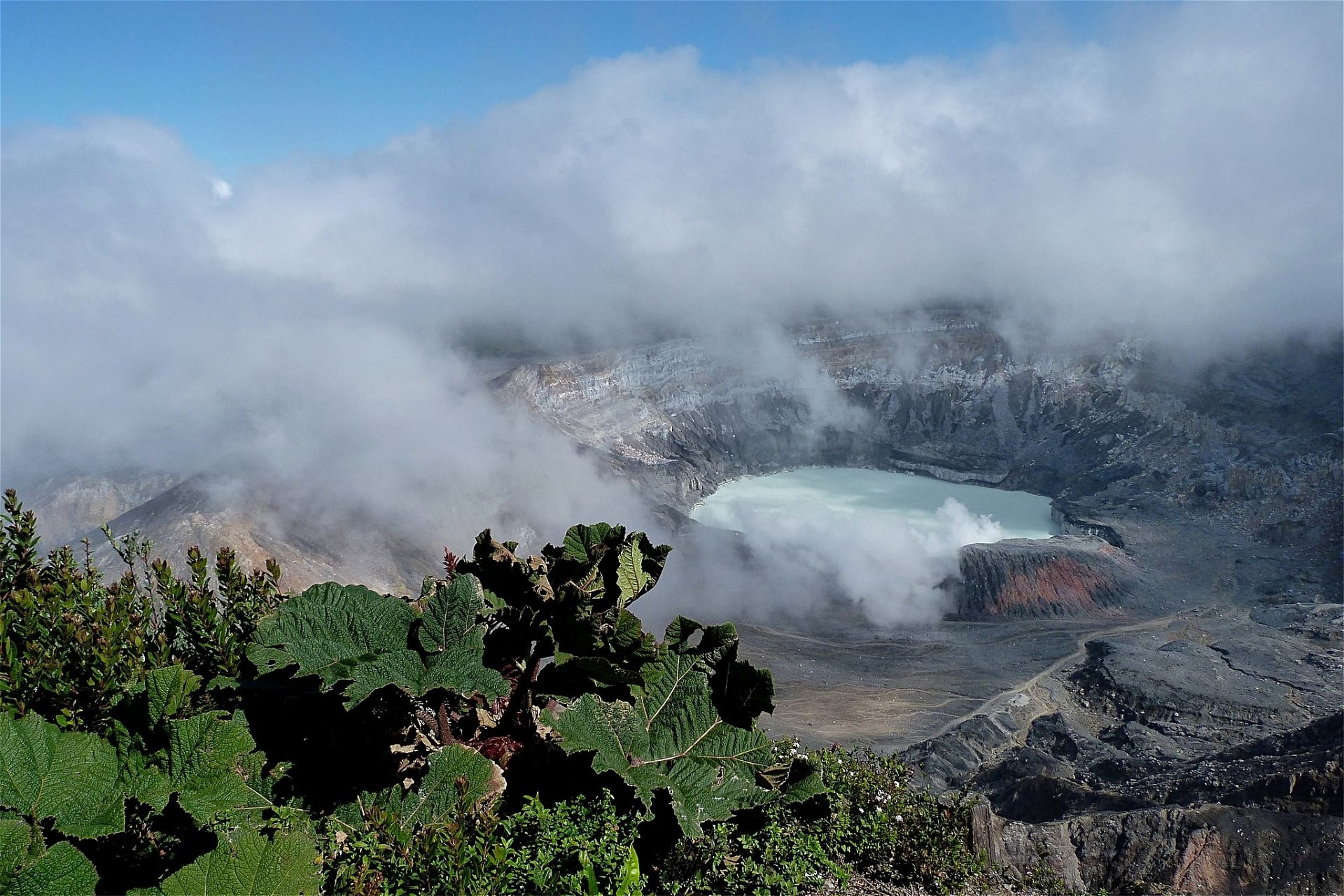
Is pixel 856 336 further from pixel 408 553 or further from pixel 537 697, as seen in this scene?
pixel 537 697

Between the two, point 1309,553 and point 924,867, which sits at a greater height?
point 924,867

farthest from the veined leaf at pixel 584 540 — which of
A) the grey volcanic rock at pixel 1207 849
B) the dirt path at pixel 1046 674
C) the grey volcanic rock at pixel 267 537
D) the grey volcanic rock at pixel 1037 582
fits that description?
A: the grey volcanic rock at pixel 1037 582

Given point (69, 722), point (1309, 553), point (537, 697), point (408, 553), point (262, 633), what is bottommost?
point (1309, 553)

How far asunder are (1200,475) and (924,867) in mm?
64474

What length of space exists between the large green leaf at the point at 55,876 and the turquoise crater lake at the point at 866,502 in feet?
160

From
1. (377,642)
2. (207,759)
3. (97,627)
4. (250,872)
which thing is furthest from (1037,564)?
(250,872)

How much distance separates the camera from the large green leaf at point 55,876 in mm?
2311

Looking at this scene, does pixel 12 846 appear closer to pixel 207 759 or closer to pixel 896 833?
pixel 207 759

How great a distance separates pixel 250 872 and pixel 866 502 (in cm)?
6396

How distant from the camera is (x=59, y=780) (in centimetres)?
273

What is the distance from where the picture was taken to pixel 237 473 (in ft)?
120

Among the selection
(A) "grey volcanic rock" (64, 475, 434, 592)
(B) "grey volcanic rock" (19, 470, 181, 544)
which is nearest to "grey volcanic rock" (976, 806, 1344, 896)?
(A) "grey volcanic rock" (64, 475, 434, 592)

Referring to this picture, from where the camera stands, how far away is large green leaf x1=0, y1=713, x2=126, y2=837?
2.62 m

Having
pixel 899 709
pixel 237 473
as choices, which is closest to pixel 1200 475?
pixel 899 709
